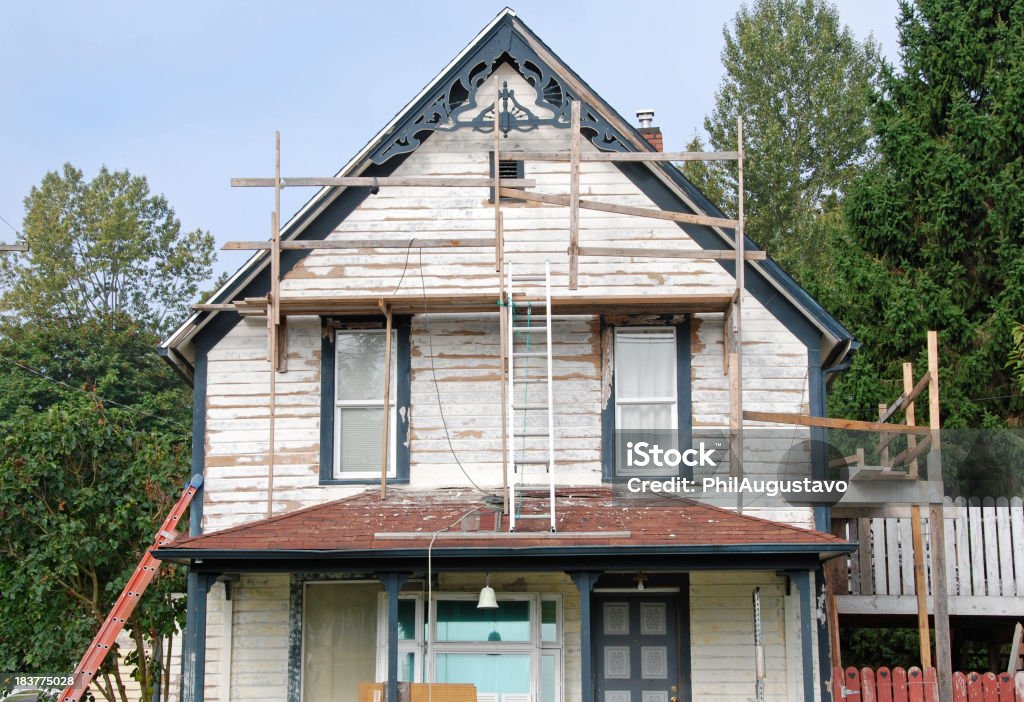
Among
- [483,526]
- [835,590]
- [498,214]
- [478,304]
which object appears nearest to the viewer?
[483,526]

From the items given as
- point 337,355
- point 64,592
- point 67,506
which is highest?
point 337,355

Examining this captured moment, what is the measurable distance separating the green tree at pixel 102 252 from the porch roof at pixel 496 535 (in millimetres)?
34498

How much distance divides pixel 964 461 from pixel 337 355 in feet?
45.0

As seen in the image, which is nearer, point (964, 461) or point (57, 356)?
point (964, 461)

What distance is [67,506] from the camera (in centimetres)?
1928

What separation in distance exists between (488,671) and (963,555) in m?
6.62

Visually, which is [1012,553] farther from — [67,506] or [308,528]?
[67,506]

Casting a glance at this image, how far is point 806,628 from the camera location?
43.7ft

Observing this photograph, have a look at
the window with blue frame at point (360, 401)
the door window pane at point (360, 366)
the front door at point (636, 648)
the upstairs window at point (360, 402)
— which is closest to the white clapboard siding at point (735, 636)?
the front door at point (636, 648)

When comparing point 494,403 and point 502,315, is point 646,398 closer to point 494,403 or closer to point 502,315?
point 494,403

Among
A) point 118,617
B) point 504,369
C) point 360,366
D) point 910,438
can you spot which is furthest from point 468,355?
point 910,438

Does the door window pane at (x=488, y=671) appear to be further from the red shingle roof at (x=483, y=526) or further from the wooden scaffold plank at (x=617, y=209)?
the wooden scaffold plank at (x=617, y=209)

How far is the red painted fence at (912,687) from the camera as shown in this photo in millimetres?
14383

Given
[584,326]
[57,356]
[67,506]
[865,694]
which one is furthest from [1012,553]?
[57,356]
